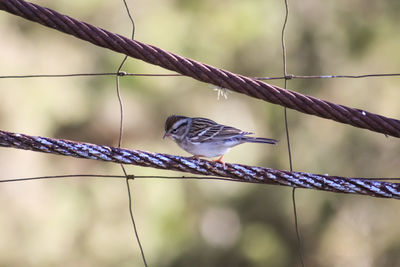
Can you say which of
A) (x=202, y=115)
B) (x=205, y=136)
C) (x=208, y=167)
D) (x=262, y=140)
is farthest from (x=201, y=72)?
(x=202, y=115)

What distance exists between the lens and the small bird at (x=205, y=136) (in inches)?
211

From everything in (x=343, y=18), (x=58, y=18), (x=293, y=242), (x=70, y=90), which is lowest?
(x=293, y=242)

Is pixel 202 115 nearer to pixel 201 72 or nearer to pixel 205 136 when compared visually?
pixel 205 136

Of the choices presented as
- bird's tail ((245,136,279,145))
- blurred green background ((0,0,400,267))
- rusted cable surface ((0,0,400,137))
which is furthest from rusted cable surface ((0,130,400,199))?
blurred green background ((0,0,400,267))

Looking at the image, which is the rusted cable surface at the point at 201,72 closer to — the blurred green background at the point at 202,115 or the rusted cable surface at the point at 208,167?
the rusted cable surface at the point at 208,167

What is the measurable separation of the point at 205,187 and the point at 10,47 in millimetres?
3377

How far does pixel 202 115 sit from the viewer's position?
932cm

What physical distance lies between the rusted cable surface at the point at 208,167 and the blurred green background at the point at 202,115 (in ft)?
15.2

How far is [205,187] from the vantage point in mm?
9367

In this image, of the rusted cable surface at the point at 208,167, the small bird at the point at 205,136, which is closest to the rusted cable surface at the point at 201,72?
the rusted cable surface at the point at 208,167

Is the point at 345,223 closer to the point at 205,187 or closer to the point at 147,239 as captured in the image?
the point at 205,187

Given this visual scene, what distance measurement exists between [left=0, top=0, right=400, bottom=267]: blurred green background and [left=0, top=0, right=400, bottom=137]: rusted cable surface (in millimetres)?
4824

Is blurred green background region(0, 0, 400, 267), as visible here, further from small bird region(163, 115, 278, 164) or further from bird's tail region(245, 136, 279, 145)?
bird's tail region(245, 136, 279, 145)

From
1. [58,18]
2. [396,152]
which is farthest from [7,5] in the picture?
[396,152]
